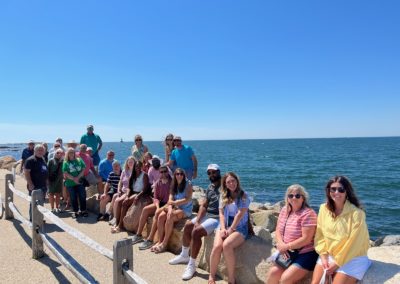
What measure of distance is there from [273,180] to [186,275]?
26.7m

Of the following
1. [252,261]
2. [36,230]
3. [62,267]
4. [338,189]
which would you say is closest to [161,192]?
[62,267]

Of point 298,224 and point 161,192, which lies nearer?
point 298,224

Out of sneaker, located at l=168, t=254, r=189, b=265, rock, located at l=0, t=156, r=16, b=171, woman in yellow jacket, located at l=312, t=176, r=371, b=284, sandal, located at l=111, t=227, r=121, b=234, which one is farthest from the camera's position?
rock, located at l=0, t=156, r=16, b=171

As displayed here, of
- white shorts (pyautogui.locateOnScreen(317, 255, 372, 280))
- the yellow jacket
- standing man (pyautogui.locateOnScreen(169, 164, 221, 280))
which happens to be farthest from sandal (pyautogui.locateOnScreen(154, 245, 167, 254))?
white shorts (pyautogui.locateOnScreen(317, 255, 372, 280))

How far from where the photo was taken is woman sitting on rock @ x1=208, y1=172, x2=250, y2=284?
4.73 m

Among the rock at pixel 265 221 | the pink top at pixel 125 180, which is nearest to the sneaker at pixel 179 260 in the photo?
the pink top at pixel 125 180

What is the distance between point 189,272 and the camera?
5105 mm

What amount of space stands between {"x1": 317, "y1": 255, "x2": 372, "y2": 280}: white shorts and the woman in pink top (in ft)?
1.52

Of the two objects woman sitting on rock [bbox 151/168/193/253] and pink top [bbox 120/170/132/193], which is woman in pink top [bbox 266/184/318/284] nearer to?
woman sitting on rock [bbox 151/168/193/253]

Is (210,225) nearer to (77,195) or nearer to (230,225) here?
(230,225)

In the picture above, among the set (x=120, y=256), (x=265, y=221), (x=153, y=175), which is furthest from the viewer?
(x=265, y=221)

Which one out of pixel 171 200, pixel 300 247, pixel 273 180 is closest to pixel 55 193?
pixel 171 200

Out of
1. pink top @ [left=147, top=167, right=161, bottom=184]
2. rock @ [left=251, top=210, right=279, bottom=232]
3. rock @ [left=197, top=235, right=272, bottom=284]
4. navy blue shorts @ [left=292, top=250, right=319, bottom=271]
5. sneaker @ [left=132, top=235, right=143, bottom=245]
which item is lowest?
rock @ [left=251, top=210, right=279, bottom=232]

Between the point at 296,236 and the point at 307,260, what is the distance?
305 millimetres
